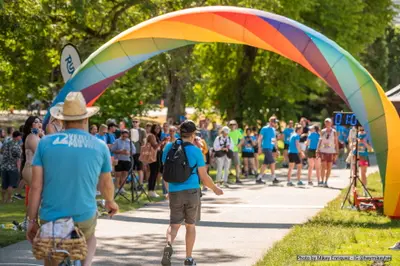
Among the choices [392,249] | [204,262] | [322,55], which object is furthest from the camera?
[322,55]

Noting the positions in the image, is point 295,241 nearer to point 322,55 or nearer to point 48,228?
point 322,55

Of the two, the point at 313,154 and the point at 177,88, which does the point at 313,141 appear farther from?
the point at 177,88

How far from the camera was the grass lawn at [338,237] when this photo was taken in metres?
12.1

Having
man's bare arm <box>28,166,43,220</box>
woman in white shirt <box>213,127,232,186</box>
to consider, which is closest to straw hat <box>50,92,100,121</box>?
man's bare arm <box>28,166,43,220</box>

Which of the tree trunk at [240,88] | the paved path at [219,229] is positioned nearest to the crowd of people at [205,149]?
the paved path at [219,229]

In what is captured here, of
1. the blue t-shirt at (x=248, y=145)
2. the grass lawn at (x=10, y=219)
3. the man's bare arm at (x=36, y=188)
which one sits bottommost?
the grass lawn at (x=10, y=219)

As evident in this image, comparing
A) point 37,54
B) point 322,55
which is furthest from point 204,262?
point 37,54

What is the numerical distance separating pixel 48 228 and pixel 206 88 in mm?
40107

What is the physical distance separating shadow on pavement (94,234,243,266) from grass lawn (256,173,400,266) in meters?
0.74

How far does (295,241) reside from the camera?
13438 mm

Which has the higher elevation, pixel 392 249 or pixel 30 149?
pixel 30 149

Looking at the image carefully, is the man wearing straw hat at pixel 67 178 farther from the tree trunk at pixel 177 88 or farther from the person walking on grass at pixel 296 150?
the tree trunk at pixel 177 88

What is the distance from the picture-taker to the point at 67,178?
7199 millimetres

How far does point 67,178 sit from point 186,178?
12.4 feet
